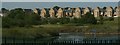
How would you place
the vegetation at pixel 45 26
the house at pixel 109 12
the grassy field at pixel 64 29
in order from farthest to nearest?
the house at pixel 109 12
the grassy field at pixel 64 29
the vegetation at pixel 45 26

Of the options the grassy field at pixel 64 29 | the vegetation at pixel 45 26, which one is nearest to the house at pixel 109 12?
the vegetation at pixel 45 26

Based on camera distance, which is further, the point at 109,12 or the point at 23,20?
the point at 109,12

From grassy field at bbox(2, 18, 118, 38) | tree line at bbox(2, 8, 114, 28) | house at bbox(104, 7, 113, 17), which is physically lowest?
grassy field at bbox(2, 18, 118, 38)

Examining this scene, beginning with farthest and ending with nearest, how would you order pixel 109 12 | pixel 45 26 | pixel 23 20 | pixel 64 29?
pixel 109 12 → pixel 64 29 → pixel 23 20 → pixel 45 26

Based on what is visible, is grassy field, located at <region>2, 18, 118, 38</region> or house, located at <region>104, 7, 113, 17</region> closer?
grassy field, located at <region>2, 18, 118, 38</region>

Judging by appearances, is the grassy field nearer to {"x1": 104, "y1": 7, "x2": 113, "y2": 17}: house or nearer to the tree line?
the tree line

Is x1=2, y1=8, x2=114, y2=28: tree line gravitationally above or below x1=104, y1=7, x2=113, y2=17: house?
below

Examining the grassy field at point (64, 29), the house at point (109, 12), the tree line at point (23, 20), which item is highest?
the house at point (109, 12)

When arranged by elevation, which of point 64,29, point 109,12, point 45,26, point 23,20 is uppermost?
point 109,12

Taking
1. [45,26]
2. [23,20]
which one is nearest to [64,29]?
[45,26]

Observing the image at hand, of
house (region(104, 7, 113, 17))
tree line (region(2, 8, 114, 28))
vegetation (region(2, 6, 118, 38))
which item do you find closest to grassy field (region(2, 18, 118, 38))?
vegetation (region(2, 6, 118, 38))

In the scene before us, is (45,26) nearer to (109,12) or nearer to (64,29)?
(64,29)

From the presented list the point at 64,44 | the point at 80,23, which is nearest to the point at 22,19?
the point at 80,23

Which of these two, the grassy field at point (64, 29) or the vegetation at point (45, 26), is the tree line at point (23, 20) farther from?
the grassy field at point (64, 29)
